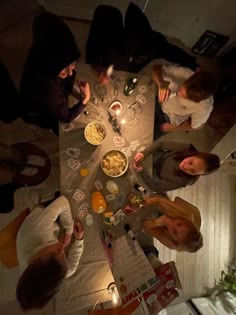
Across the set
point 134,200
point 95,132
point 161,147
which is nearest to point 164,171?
point 161,147

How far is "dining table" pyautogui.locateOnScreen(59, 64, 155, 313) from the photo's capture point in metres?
2.59

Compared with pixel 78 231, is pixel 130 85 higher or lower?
higher

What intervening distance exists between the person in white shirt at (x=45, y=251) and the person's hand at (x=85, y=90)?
0.95 meters

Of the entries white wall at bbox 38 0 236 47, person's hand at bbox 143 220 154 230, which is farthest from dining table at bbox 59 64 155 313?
white wall at bbox 38 0 236 47

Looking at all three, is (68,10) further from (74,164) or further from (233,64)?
(233,64)

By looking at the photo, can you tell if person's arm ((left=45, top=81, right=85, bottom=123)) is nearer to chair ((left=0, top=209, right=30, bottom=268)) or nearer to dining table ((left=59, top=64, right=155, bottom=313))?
dining table ((left=59, top=64, right=155, bottom=313))

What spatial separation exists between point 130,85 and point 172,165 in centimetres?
90

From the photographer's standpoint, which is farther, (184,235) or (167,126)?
(167,126)

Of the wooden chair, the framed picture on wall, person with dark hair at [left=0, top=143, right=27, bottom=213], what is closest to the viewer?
person with dark hair at [left=0, top=143, right=27, bottom=213]

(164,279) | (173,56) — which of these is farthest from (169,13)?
(164,279)

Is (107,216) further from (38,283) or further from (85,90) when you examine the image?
(85,90)

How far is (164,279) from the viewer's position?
2564 mm

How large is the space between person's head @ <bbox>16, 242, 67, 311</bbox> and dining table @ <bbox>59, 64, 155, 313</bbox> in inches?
25.8

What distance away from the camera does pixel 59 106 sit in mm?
2408
